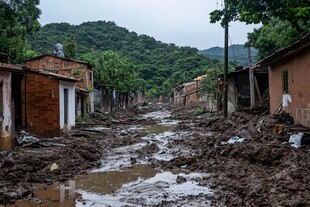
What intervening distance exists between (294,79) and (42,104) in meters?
11.4

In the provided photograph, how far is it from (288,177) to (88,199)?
425cm

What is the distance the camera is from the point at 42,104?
56.5 feet

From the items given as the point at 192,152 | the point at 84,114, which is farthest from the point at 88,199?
the point at 84,114

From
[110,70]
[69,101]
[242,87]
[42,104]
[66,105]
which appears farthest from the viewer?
[110,70]

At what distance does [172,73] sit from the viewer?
99.0 metres

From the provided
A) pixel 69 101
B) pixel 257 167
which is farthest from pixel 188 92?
pixel 257 167

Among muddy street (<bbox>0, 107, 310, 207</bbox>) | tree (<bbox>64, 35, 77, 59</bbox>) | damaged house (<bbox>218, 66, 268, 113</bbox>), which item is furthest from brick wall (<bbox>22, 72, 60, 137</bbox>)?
tree (<bbox>64, 35, 77, 59</bbox>)

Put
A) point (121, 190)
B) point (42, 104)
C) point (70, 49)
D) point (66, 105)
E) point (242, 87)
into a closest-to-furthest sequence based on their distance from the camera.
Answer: point (121, 190) < point (42, 104) < point (66, 105) < point (242, 87) < point (70, 49)

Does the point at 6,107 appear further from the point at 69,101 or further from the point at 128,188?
the point at 69,101

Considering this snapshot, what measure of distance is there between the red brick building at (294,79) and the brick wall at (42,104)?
10259mm

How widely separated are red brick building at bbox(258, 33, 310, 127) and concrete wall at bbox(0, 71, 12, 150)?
32.6 ft

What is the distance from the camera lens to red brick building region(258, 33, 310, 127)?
12609 mm

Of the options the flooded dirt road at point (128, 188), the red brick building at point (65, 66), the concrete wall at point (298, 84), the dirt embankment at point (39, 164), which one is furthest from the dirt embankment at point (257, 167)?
the red brick building at point (65, 66)

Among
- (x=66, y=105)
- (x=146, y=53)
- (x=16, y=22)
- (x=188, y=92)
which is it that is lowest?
(x=66, y=105)
